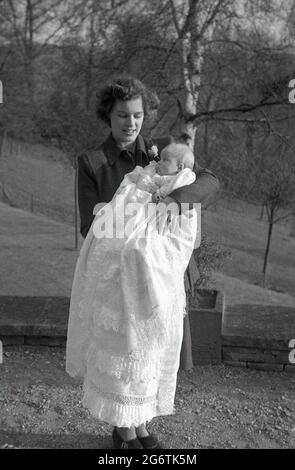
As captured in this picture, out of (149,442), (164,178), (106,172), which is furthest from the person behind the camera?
(149,442)

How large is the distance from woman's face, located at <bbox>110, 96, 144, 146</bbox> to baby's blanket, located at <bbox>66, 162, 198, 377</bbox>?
0.66 feet

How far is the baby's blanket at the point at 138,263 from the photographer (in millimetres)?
2451

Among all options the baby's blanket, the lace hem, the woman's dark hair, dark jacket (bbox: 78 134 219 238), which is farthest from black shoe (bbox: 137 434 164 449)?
the woman's dark hair

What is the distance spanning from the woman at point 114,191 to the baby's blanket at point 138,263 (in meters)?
0.08

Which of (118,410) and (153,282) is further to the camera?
(118,410)

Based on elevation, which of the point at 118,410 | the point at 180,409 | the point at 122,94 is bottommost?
the point at 180,409

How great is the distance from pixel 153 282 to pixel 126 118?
816mm

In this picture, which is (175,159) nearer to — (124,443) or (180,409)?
(124,443)

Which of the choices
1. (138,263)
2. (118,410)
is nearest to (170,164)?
(138,263)

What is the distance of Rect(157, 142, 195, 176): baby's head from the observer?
2.50 m

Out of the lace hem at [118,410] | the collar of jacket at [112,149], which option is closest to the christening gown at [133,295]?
the lace hem at [118,410]

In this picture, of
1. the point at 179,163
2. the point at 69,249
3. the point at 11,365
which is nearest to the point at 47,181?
the point at 69,249

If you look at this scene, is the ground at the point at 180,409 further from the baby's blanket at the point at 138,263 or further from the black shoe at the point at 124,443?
the baby's blanket at the point at 138,263

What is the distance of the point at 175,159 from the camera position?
A: 250cm
